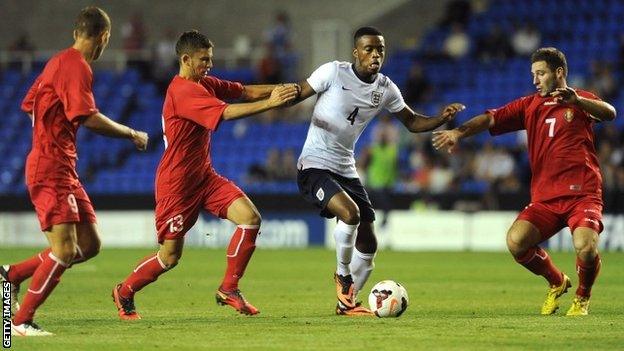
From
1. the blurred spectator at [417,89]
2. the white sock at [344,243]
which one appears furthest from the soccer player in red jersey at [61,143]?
the blurred spectator at [417,89]

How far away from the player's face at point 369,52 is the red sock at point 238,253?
5.49 ft

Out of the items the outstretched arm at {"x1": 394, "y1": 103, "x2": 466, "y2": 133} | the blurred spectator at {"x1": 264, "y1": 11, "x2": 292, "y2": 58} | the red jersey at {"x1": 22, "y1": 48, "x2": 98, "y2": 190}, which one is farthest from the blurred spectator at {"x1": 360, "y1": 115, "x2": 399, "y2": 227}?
the red jersey at {"x1": 22, "y1": 48, "x2": 98, "y2": 190}

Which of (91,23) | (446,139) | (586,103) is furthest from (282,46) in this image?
(91,23)

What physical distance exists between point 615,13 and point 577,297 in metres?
17.9

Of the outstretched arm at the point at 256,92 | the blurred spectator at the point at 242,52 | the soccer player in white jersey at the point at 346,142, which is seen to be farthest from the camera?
the blurred spectator at the point at 242,52

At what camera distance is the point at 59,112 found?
29.8 feet

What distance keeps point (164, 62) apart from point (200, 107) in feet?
68.0

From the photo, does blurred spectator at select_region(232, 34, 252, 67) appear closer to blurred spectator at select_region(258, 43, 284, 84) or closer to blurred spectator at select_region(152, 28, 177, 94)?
blurred spectator at select_region(152, 28, 177, 94)

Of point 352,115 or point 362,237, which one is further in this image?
point 362,237

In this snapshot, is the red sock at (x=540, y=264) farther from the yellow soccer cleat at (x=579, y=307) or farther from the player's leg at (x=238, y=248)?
the player's leg at (x=238, y=248)

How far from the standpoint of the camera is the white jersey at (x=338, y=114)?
430 inches

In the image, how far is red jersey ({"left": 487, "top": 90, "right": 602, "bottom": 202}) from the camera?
10930mm

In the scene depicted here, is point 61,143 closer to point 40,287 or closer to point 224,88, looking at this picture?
point 40,287

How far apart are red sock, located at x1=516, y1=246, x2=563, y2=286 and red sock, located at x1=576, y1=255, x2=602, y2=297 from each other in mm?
312
